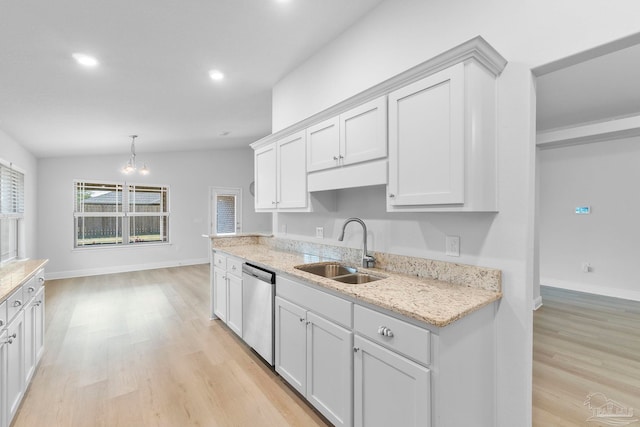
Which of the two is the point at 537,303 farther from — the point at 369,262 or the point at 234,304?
the point at 234,304

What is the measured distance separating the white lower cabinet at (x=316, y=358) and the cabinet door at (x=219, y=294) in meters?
Answer: 1.23

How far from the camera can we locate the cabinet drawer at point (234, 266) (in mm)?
2993

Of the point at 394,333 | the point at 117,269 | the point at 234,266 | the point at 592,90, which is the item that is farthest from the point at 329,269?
the point at 117,269

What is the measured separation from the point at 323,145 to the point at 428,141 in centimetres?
98

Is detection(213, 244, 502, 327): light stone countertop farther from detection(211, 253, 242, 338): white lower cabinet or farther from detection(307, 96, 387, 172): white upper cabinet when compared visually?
detection(211, 253, 242, 338): white lower cabinet

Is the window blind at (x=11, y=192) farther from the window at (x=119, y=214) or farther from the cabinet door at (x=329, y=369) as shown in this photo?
the cabinet door at (x=329, y=369)

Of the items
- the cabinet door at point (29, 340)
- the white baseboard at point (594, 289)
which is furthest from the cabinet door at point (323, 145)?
the white baseboard at point (594, 289)

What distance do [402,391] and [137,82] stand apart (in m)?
3.59

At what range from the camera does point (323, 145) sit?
2449 millimetres

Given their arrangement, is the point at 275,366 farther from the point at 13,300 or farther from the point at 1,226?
the point at 1,226

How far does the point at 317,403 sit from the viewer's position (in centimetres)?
191

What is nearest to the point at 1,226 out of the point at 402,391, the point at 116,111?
the point at 116,111

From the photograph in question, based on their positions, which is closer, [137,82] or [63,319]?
[137,82]

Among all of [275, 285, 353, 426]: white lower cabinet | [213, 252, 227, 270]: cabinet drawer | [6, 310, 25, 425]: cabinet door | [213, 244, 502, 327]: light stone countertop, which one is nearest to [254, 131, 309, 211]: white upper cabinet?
[213, 252, 227, 270]: cabinet drawer
